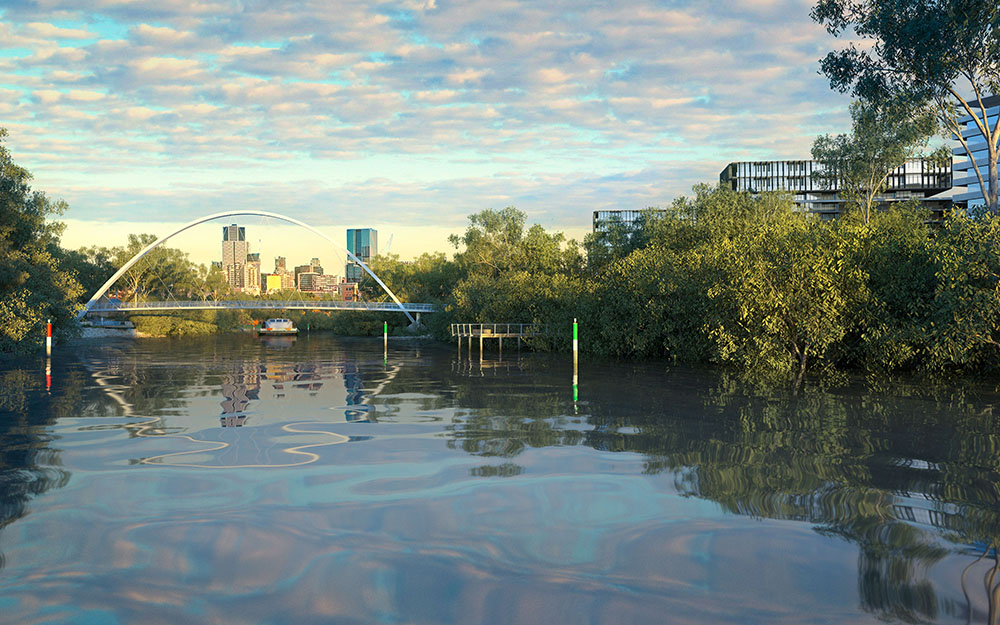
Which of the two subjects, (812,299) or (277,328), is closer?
(812,299)

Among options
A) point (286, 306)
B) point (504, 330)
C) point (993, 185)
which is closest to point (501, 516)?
point (993, 185)

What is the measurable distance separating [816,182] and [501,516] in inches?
5556

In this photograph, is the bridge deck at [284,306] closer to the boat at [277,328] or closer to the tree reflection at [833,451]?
the boat at [277,328]

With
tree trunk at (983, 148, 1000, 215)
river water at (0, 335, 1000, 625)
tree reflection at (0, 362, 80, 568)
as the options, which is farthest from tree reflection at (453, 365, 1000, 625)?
tree trunk at (983, 148, 1000, 215)

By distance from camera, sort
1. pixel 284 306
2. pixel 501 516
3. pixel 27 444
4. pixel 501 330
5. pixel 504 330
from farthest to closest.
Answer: pixel 284 306
pixel 504 330
pixel 501 330
pixel 27 444
pixel 501 516

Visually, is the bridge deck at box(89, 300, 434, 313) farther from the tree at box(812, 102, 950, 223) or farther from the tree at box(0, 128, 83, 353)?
the tree at box(812, 102, 950, 223)

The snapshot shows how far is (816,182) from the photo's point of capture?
136 metres

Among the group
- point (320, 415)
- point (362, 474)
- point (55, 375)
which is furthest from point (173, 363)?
point (362, 474)

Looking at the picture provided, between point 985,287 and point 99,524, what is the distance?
28020 mm

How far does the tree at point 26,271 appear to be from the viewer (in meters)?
36.7

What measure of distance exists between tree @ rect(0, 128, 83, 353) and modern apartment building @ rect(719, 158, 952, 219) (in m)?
110

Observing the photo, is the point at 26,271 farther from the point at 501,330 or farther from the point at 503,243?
the point at 503,243

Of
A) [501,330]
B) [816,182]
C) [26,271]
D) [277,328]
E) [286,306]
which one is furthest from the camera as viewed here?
[816,182]

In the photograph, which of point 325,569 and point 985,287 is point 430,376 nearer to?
point 985,287
